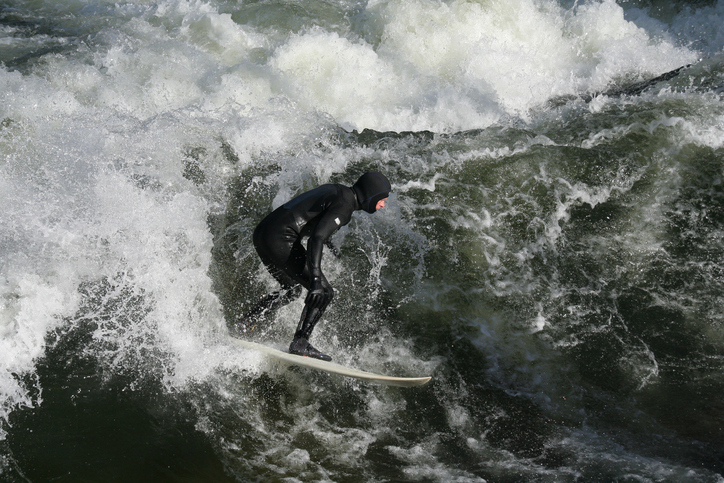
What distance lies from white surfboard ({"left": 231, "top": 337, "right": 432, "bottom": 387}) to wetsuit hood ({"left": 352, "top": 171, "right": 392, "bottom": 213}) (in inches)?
55.2

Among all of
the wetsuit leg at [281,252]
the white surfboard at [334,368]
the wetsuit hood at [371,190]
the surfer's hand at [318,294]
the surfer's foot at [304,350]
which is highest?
the wetsuit hood at [371,190]

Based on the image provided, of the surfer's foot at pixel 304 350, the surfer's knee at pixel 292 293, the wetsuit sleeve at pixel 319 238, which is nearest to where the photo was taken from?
the wetsuit sleeve at pixel 319 238

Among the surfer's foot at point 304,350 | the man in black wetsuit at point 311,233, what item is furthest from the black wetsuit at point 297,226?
the surfer's foot at point 304,350

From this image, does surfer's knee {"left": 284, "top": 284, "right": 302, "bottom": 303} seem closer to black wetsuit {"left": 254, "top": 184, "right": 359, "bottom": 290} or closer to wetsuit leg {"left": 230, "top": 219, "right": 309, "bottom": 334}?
wetsuit leg {"left": 230, "top": 219, "right": 309, "bottom": 334}

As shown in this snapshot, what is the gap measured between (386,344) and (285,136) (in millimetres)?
3454

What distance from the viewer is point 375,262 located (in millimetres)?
6387

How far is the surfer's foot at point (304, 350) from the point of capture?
16.4 ft

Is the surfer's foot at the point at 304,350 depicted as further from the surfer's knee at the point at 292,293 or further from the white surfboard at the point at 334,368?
the surfer's knee at the point at 292,293

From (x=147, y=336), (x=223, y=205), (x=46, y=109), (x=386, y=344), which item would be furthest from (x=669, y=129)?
(x=46, y=109)

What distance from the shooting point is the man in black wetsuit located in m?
4.95

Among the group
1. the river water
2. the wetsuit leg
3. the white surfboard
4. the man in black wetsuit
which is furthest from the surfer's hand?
the river water

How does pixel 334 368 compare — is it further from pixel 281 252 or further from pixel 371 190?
pixel 371 190

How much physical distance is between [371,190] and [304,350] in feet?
4.94

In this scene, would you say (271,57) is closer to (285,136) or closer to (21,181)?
(285,136)
